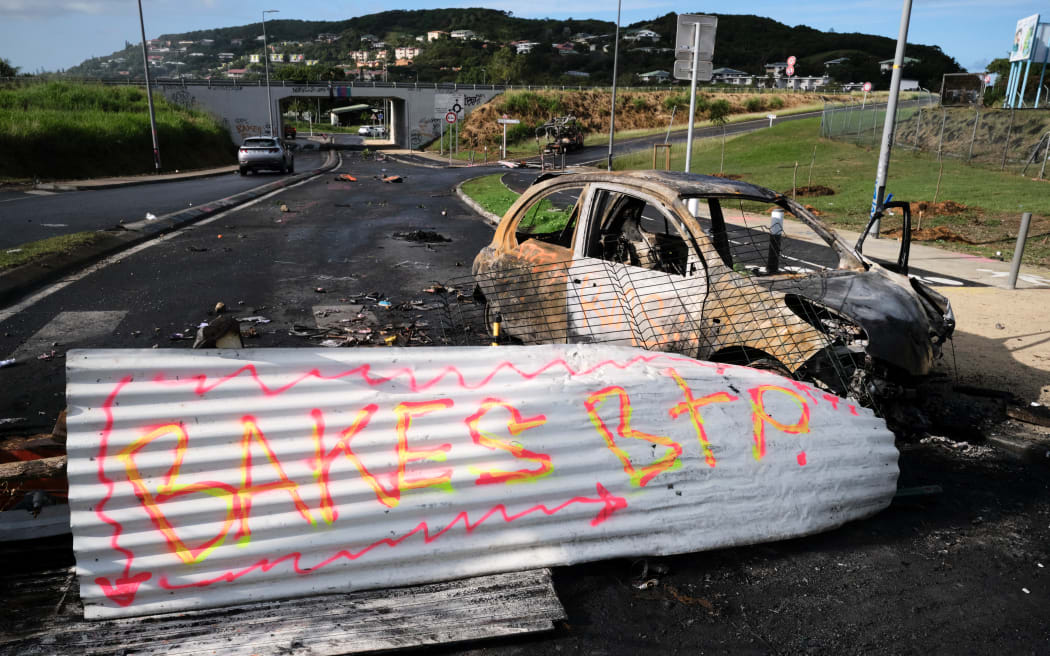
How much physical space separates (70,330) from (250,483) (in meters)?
5.35

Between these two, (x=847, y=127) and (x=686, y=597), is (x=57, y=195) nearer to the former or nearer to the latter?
(x=686, y=597)

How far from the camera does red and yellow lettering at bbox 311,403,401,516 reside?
2910mm

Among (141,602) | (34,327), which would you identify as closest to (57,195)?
(34,327)

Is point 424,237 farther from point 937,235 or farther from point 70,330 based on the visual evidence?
point 937,235

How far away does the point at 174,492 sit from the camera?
9.10ft

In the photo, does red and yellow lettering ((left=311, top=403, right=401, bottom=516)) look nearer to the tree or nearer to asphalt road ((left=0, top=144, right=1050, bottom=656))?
asphalt road ((left=0, top=144, right=1050, bottom=656))

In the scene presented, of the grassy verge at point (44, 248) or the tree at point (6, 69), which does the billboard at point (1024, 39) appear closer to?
the grassy verge at point (44, 248)

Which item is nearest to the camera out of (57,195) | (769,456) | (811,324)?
(769,456)

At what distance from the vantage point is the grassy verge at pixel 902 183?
612 inches

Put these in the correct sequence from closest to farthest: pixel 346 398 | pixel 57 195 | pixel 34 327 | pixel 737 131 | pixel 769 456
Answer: pixel 346 398 < pixel 769 456 < pixel 34 327 < pixel 57 195 < pixel 737 131

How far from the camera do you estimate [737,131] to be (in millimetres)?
53031

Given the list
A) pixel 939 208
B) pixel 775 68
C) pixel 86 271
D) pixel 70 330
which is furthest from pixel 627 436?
pixel 775 68

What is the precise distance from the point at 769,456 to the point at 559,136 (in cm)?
4719

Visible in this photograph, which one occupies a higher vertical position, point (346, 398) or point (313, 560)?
point (346, 398)
